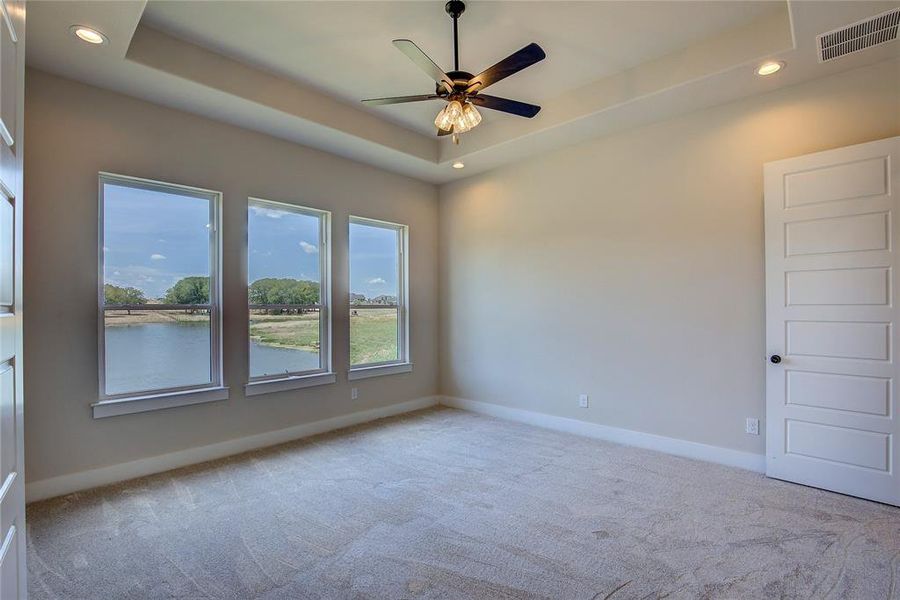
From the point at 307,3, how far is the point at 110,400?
311 cm

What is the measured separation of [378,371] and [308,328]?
0.98 metres

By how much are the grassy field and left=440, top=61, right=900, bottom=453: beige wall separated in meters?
0.99

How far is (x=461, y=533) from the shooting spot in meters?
2.55

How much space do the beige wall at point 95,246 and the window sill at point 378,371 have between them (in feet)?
0.45

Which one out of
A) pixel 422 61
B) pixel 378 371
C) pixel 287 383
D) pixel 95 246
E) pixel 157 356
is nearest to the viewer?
pixel 422 61

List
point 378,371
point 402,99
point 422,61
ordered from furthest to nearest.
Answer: point 378,371
point 402,99
point 422,61

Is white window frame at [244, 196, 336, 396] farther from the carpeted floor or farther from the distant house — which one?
the carpeted floor

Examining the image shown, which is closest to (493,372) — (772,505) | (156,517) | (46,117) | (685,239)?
(685,239)

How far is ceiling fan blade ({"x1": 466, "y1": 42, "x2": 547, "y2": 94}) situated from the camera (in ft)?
7.80

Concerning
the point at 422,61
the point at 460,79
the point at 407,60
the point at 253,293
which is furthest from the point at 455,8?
the point at 253,293

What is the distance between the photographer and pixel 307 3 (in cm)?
273

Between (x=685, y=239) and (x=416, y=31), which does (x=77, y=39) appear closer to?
(x=416, y=31)

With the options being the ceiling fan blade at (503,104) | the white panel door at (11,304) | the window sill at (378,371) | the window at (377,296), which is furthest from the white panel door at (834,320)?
the white panel door at (11,304)

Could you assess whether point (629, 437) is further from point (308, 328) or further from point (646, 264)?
point (308, 328)
